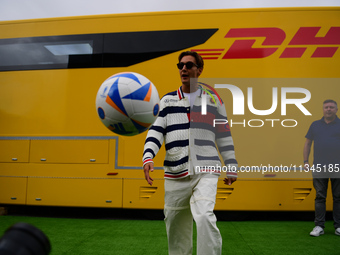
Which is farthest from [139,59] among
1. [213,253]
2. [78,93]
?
[213,253]

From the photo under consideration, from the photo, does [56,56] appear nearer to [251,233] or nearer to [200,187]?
[200,187]

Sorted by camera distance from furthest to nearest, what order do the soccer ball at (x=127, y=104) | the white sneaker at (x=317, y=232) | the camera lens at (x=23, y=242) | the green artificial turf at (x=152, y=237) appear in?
the white sneaker at (x=317, y=232) → the green artificial turf at (x=152, y=237) → the soccer ball at (x=127, y=104) → the camera lens at (x=23, y=242)

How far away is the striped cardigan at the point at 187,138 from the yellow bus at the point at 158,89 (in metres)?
2.05

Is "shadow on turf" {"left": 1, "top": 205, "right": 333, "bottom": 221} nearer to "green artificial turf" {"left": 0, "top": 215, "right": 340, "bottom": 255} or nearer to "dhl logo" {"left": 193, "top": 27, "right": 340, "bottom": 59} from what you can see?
"green artificial turf" {"left": 0, "top": 215, "right": 340, "bottom": 255}

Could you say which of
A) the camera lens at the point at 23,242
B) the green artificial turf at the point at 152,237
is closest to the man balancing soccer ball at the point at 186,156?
the green artificial turf at the point at 152,237

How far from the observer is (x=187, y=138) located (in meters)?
2.07

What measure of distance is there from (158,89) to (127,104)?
8.42 feet

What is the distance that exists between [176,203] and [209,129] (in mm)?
640

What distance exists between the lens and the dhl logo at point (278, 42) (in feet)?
13.7

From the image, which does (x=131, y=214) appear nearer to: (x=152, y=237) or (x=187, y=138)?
(x=152, y=237)

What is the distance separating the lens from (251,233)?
140 inches

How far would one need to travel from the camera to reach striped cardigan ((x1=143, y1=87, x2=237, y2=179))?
203 cm

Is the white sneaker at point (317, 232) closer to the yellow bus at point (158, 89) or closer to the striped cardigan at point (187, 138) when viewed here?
the yellow bus at point (158, 89)

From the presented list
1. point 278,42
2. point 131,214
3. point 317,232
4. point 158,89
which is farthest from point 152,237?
point 278,42
